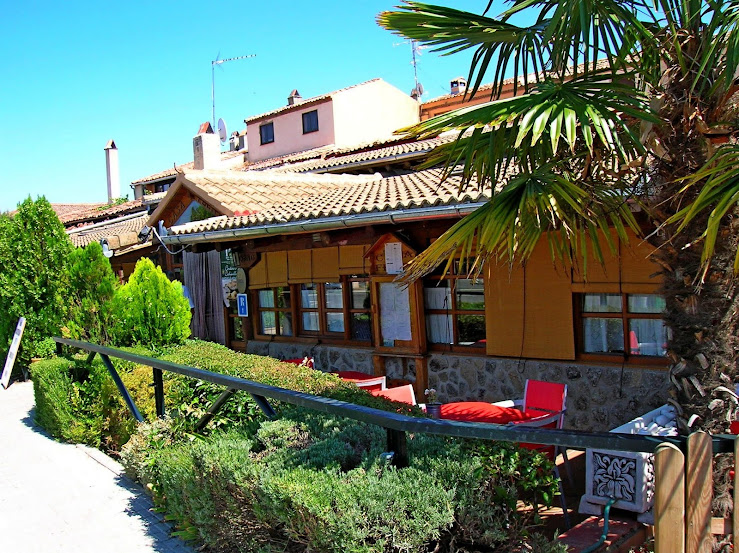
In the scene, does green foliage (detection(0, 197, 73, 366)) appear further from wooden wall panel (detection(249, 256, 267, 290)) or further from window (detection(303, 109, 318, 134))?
window (detection(303, 109, 318, 134))

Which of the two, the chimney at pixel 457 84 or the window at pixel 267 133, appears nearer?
the chimney at pixel 457 84

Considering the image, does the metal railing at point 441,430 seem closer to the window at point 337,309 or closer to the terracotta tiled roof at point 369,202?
the terracotta tiled roof at point 369,202

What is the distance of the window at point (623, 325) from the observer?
256 inches

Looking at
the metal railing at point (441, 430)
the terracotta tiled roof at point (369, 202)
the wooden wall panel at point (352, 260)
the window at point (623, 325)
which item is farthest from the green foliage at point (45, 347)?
the window at point (623, 325)

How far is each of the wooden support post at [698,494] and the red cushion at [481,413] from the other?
327 centimetres

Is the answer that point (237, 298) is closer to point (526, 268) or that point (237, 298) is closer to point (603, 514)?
point (526, 268)

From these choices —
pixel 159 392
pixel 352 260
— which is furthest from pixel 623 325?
pixel 159 392

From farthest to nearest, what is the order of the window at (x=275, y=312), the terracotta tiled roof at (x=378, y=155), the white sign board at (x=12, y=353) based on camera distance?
the terracotta tiled roof at (x=378, y=155)
the white sign board at (x=12, y=353)
the window at (x=275, y=312)

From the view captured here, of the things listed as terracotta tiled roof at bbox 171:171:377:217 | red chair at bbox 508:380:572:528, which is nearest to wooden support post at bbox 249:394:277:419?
red chair at bbox 508:380:572:528

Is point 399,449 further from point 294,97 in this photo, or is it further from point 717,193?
point 294,97

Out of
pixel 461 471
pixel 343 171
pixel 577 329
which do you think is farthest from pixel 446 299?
pixel 343 171

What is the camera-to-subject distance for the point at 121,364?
7.04m

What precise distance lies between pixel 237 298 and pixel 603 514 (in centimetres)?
803

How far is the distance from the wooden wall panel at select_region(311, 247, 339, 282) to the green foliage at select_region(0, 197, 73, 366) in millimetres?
4559
